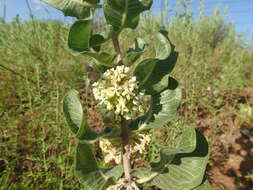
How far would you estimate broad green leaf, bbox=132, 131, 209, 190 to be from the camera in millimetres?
784

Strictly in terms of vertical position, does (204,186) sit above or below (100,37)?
below

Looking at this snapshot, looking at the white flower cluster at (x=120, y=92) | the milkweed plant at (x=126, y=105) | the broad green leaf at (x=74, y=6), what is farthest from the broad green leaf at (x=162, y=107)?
the broad green leaf at (x=74, y=6)

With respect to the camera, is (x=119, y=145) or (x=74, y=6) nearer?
(x=74, y=6)

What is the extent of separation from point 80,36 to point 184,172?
0.55 m

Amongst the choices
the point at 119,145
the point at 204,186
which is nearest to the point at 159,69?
the point at 119,145

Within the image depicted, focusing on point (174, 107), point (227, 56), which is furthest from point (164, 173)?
point (227, 56)

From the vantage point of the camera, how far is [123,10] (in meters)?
0.68

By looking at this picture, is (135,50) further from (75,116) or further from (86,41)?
(75,116)

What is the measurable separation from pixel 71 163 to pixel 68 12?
1.38 m

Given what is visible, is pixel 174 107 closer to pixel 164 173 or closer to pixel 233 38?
pixel 164 173

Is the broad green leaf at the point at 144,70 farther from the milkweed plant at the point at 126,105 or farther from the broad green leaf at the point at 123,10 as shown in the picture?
the broad green leaf at the point at 123,10

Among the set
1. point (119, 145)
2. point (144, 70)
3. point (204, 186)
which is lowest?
point (204, 186)

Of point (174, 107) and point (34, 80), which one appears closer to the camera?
point (174, 107)

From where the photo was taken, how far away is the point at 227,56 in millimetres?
4621
